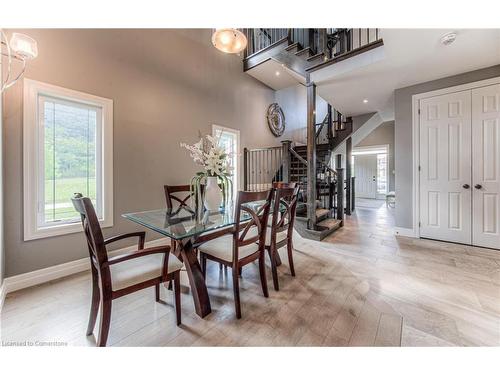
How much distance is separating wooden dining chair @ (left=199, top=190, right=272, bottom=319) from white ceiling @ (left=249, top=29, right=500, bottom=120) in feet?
7.64

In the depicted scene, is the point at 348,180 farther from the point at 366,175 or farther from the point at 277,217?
the point at 366,175

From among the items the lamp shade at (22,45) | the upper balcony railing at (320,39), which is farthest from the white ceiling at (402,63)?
the lamp shade at (22,45)

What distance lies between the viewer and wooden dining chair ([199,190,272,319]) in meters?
1.50

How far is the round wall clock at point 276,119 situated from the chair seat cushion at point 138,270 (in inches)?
185

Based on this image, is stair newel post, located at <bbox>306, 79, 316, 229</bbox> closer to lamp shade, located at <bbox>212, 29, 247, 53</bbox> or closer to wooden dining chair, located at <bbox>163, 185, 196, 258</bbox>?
lamp shade, located at <bbox>212, 29, 247, 53</bbox>

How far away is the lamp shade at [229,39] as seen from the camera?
6.29 feet

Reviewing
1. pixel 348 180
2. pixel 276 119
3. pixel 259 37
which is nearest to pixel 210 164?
pixel 276 119

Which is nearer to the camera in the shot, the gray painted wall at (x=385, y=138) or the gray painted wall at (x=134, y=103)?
the gray painted wall at (x=134, y=103)

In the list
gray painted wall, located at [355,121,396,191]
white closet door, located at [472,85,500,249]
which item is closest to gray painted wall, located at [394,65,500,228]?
white closet door, located at [472,85,500,249]

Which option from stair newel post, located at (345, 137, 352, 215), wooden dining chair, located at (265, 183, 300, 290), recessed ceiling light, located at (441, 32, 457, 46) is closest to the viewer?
wooden dining chair, located at (265, 183, 300, 290)

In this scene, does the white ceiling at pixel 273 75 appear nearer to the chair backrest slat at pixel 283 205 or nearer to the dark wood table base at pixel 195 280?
the chair backrest slat at pixel 283 205

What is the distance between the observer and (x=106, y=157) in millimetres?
2504

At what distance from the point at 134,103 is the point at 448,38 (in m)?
3.75
